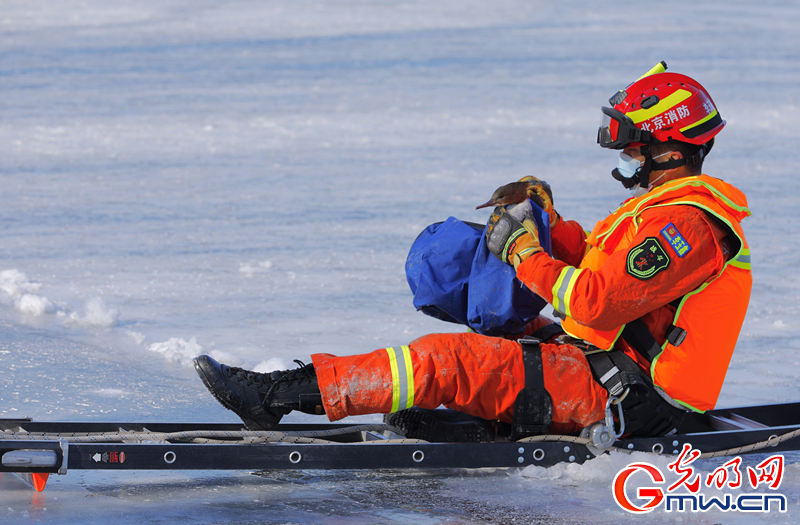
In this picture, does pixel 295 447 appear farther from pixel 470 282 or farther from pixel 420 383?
pixel 470 282

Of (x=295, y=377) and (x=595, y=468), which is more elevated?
(x=295, y=377)

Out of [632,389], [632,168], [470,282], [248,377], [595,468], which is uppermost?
[632,168]

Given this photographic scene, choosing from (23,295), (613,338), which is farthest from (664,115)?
(23,295)

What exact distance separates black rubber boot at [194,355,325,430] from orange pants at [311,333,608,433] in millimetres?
64

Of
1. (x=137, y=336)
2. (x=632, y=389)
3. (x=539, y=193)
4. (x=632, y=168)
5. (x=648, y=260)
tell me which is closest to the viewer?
(x=648, y=260)

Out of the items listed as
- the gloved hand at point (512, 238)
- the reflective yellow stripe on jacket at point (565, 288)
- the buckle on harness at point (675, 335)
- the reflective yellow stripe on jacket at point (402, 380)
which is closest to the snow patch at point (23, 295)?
the reflective yellow stripe on jacket at point (402, 380)

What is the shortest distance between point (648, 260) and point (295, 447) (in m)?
1.21

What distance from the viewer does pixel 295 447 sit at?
3.12 m

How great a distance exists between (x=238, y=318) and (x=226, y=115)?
277 inches

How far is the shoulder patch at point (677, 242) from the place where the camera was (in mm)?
3082

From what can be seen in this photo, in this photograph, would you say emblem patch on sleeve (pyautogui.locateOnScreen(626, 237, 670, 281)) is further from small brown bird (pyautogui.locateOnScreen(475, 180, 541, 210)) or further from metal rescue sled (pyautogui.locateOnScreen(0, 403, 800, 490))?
metal rescue sled (pyautogui.locateOnScreen(0, 403, 800, 490))

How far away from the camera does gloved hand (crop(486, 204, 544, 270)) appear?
3.28 meters

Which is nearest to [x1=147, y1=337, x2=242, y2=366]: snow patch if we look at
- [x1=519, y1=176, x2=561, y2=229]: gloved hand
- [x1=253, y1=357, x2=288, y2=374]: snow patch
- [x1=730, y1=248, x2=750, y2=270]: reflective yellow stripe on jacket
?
[x1=253, y1=357, x2=288, y2=374]: snow patch

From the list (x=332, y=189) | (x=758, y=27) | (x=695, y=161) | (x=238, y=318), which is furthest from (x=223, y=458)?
(x=758, y=27)
